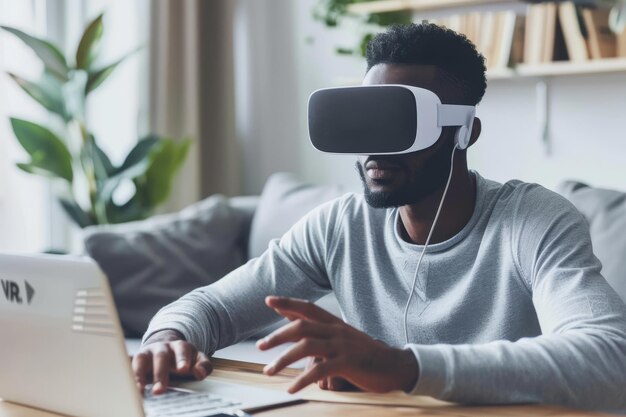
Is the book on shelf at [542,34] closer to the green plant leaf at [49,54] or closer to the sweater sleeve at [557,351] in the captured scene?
the green plant leaf at [49,54]

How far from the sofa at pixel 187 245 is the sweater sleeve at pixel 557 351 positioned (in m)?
1.23

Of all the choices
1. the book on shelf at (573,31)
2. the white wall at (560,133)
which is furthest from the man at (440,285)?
the white wall at (560,133)

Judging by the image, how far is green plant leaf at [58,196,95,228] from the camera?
325 centimetres

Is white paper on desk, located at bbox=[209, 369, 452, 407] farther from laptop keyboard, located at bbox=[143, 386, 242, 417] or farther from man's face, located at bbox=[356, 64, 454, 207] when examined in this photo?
man's face, located at bbox=[356, 64, 454, 207]

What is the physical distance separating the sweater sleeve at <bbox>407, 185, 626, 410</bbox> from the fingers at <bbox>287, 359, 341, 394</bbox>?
102mm

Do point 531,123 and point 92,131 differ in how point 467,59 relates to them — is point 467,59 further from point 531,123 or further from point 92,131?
point 92,131

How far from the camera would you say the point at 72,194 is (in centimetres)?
325

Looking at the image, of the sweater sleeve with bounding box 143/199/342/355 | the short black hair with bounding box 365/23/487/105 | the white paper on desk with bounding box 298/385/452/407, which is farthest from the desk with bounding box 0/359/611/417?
the short black hair with bounding box 365/23/487/105

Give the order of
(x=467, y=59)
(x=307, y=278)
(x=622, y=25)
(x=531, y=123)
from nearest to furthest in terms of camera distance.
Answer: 1. (x=467, y=59)
2. (x=307, y=278)
3. (x=622, y=25)
4. (x=531, y=123)

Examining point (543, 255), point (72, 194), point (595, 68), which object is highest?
point (595, 68)

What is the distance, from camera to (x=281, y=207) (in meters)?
2.82

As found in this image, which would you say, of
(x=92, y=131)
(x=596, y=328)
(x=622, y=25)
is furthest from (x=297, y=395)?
(x=92, y=131)

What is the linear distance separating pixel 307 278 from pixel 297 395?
0.51m

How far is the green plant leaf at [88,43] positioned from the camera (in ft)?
10.3
